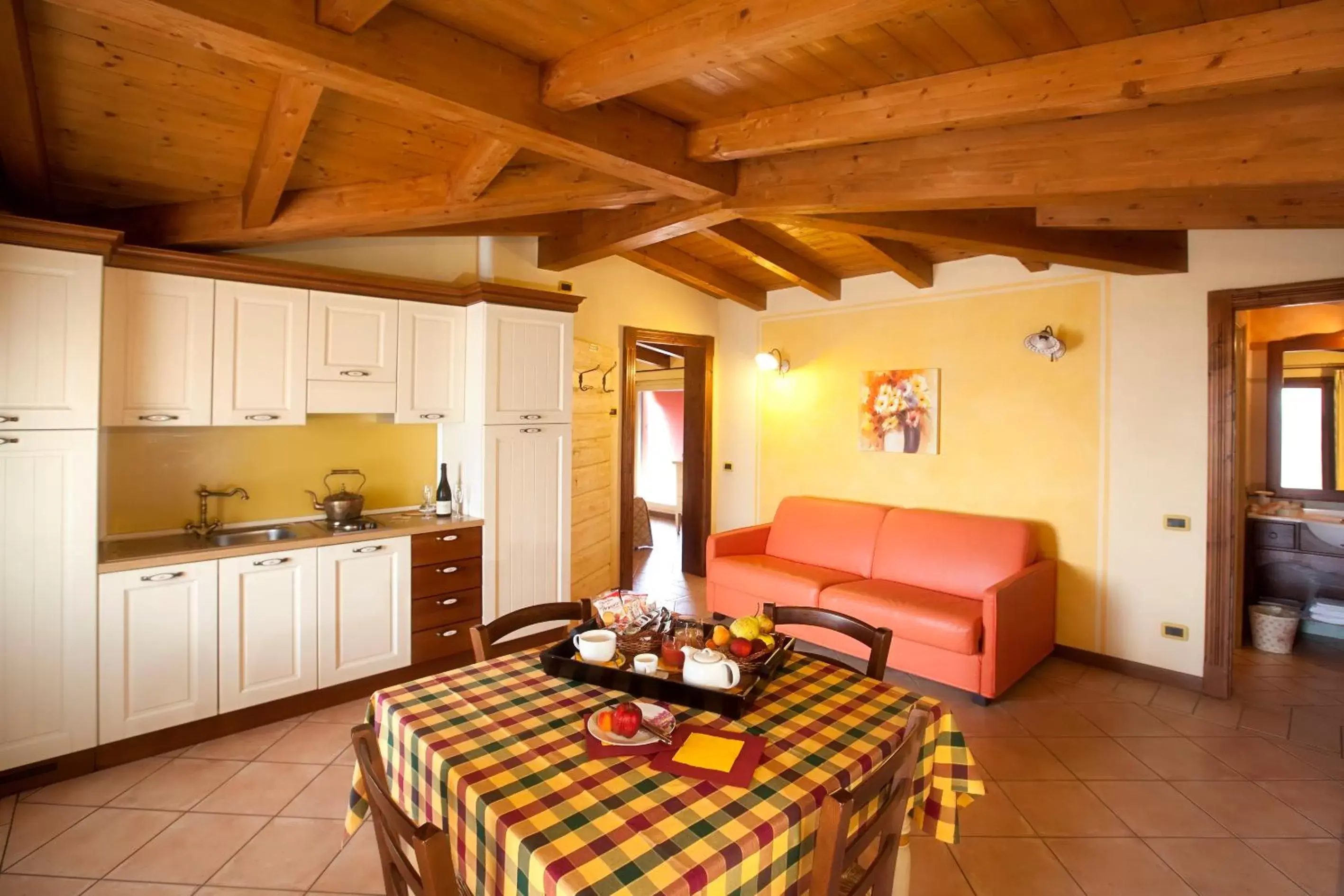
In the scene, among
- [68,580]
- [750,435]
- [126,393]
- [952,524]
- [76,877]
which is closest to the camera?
[76,877]

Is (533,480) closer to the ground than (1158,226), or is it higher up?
closer to the ground

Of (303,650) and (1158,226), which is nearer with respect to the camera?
(1158,226)

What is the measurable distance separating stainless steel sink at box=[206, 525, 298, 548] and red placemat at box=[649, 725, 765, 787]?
244cm

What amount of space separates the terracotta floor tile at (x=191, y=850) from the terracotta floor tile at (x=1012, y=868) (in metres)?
2.45

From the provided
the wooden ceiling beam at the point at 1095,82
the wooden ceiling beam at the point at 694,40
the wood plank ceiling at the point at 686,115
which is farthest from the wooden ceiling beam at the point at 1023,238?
the wooden ceiling beam at the point at 694,40

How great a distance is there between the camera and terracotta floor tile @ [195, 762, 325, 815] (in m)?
2.47

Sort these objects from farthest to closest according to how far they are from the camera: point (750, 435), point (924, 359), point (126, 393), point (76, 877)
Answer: point (750, 435) → point (924, 359) → point (126, 393) → point (76, 877)

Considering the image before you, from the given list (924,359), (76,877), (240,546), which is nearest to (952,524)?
(924,359)

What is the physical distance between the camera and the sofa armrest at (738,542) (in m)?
4.73

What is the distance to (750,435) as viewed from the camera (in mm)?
5695

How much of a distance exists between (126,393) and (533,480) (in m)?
1.94

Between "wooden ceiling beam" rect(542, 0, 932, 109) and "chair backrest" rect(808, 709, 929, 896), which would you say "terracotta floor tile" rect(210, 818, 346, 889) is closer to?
"chair backrest" rect(808, 709, 929, 896)

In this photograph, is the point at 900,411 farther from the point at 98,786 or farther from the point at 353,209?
the point at 98,786

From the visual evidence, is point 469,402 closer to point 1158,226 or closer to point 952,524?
point 952,524
